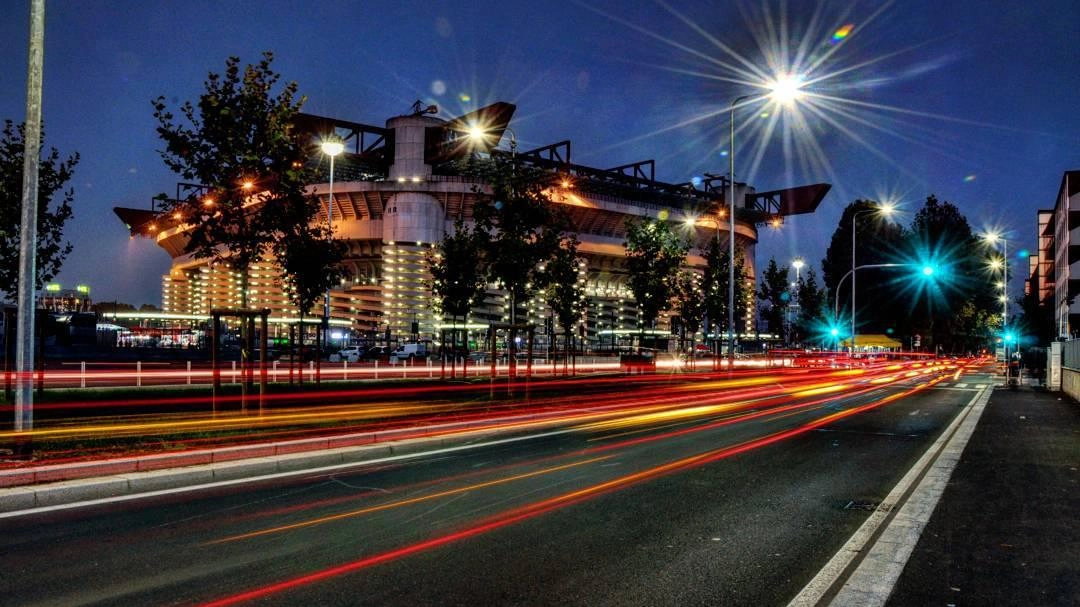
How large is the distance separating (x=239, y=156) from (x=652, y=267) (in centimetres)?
3198

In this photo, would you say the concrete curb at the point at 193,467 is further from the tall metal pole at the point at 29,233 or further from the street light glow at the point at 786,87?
the street light glow at the point at 786,87

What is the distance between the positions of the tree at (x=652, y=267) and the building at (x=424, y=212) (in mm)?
17175

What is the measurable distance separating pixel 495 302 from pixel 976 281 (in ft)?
148

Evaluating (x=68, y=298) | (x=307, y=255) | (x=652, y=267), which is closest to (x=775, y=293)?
(x=652, y=267)

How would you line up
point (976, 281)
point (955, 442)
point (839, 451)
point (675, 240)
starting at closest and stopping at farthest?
point (839, 451) → point (955, 442) → point (675, 240) → point (976, 281)

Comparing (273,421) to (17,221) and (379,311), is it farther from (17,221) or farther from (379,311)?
(379,311)

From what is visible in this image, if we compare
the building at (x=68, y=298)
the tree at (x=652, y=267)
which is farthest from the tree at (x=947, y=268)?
the building at (x=68, y=298)

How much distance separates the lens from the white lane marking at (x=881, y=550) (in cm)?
516

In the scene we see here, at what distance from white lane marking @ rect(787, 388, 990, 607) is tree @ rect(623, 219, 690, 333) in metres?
35.2

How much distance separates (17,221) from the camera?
72.6 feet

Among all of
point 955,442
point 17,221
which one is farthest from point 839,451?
point 17,221

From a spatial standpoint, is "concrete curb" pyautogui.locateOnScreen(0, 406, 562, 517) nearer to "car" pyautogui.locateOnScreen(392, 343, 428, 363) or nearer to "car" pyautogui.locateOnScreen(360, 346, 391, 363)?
"car" pyautogui.locateOnScreen(392, 343, 428, 363)

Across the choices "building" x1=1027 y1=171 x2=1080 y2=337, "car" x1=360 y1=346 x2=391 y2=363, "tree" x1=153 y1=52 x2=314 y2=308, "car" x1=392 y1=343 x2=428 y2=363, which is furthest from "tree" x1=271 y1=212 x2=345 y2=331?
"building" x1=1027 y1=171 x2=1080 y2=337

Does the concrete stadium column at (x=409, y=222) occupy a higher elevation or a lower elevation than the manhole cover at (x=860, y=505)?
higher
